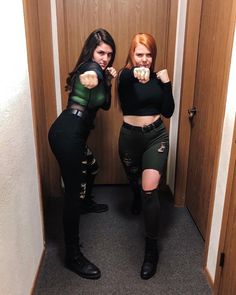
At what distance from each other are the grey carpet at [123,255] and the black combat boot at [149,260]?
36mm

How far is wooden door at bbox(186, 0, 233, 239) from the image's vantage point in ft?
5.87

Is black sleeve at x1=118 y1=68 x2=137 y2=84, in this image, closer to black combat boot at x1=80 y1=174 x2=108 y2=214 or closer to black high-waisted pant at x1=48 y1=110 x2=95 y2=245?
black high-waisted pant at x1=48 y1=110 x2=95 y2=245

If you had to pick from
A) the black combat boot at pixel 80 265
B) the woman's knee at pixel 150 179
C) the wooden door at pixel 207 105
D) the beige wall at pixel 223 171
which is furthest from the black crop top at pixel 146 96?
the black combat boot at pixel 80 265

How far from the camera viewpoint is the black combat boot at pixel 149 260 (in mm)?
1871

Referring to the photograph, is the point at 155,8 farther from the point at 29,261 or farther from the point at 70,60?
the point at 29,261

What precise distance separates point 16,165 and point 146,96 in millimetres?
933

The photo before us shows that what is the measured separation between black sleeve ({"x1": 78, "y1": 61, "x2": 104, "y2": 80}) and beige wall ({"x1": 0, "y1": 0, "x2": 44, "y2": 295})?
11.5 inches

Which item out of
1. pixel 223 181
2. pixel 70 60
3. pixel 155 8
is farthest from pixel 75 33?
pixel 223 181

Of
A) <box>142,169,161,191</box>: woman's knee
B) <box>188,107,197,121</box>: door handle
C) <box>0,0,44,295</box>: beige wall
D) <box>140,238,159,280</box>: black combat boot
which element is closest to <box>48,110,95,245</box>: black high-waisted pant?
<box>0,0,44,295</box>: beige wall

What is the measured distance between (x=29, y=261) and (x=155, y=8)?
2.11 meters

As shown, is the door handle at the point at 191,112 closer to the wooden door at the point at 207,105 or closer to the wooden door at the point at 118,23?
the wooden door at the point at 207,105

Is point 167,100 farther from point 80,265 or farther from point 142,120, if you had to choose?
point 80,265

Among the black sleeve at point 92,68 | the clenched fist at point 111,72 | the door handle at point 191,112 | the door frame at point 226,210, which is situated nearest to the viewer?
the door frame at point 226,210

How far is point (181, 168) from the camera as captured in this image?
2.60 metres
